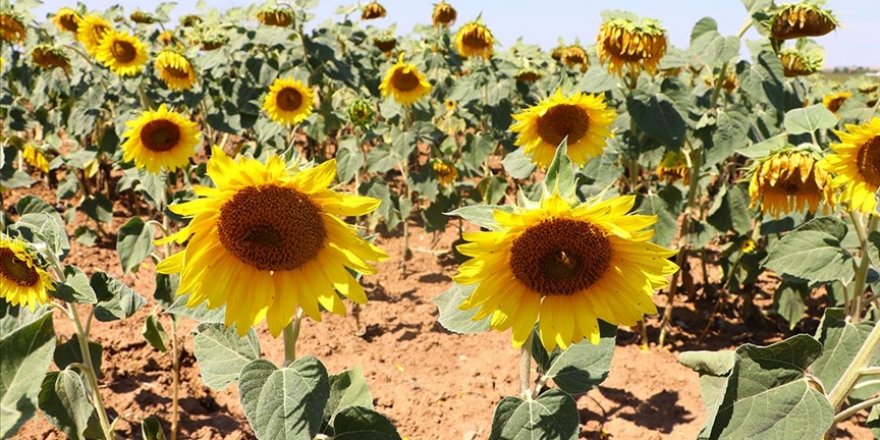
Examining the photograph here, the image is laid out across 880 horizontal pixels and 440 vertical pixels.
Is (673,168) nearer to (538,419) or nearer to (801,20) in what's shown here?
(801,20)

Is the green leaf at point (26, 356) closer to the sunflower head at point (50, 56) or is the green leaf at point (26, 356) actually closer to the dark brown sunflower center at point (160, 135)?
the dark brown sunflower center at point (160, 135)

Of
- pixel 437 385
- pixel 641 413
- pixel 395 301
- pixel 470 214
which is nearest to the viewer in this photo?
pixel 470 214

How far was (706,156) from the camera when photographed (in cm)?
293

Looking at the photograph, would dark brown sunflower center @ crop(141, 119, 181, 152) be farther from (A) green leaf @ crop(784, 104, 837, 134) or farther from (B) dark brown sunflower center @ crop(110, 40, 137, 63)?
(A) green leaf @ crop(784, 104, 837, 134)

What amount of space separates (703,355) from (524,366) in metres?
0.47

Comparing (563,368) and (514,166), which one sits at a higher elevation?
(514,166)

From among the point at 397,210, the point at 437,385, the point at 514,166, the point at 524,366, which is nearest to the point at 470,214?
the point at 524,366

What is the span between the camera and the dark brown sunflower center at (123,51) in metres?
4.22

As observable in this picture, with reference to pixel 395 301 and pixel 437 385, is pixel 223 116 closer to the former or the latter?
pixel 395 301

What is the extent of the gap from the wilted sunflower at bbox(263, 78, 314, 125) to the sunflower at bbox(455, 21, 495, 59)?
3.98 feet

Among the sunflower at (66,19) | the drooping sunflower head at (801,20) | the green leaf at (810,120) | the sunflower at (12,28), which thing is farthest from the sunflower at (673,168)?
the sunflower at (12,28)

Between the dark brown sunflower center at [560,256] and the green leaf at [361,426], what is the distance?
1.65 feet

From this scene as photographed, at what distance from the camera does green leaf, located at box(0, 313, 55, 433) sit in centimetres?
90

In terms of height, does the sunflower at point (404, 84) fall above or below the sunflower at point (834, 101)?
above
